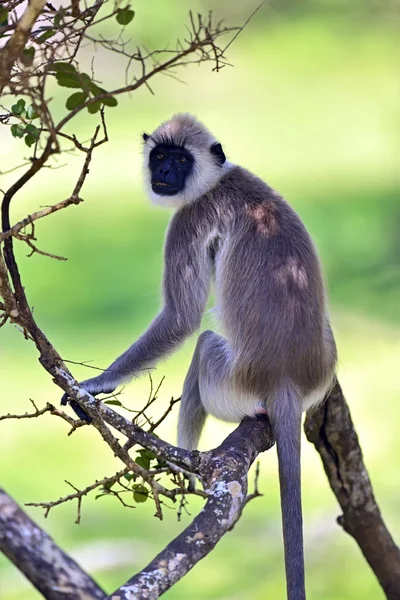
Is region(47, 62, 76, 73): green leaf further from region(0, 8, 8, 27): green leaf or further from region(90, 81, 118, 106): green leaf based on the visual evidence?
region(0, 8, 8, 27): green leaf

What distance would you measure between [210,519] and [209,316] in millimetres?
1656

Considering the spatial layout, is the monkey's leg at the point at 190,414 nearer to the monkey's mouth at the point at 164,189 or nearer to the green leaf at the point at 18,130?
the monkey's mouth at the point at 164,189

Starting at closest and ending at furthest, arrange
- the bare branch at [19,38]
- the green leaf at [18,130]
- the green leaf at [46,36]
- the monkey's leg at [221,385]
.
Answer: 1. the bare branch at [19,38]
2. the green leaf at [46,36]
3. the green leaf at [18,130]
4. the monkey's leg at [221,385]

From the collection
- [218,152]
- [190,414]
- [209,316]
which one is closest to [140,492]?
[190,414]

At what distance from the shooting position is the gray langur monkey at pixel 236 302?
3416 mm

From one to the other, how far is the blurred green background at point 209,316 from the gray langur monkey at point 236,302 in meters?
0.23

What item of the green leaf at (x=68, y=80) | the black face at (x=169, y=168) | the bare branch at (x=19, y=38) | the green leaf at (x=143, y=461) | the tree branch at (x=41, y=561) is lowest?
the tree branch at (x=41, y=561)

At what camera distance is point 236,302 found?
11.6 ft

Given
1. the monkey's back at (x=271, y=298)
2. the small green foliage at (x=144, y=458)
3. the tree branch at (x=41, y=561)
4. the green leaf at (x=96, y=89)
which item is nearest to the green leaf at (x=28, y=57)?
the green leaf at (x=96, y=89)

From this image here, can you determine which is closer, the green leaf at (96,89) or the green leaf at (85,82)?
the green leaf at (85,82)

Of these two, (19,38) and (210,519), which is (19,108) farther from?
(210,519)

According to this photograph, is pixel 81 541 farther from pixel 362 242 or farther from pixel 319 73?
pixel 319 73

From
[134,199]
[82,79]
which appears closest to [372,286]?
[134,199]

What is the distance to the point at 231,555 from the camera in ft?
24.0
